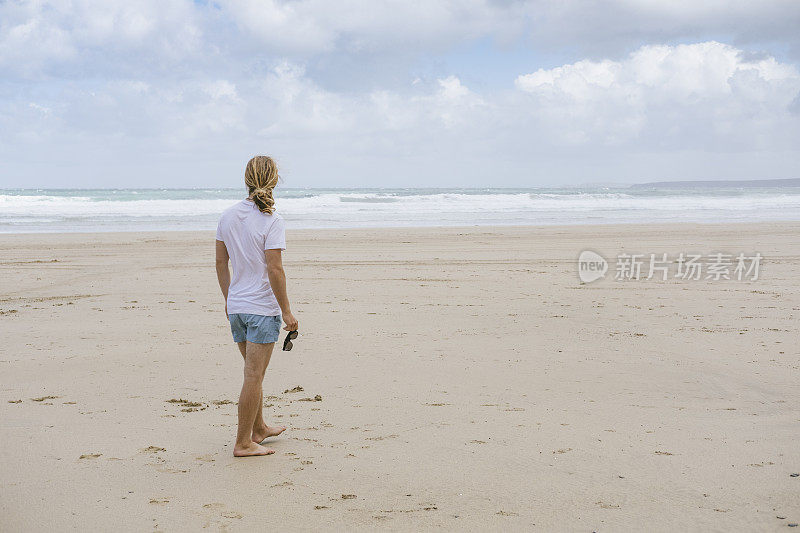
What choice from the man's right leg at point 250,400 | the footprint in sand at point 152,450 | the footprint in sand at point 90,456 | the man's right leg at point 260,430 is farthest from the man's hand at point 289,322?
the footprint in sand at point 90,456

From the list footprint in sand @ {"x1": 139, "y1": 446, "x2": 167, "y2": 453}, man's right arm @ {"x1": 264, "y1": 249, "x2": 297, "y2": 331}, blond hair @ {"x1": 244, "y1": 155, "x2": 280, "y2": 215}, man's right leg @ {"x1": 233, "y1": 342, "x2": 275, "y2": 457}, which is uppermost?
blond hair @ {"x1": 244, "y1": 155, "x2": 280, "y2": 215}

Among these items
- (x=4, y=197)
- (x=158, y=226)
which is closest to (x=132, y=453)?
(x=158, y=226)

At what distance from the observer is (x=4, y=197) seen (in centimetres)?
4559

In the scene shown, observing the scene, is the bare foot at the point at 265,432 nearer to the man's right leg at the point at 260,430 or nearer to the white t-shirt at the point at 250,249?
the man's right leg at the point at 260,430

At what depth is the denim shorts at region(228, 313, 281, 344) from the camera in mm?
3803

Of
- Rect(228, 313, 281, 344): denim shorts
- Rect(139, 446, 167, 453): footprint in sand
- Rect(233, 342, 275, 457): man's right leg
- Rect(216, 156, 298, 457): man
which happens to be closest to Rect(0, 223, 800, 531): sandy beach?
Rect(139, 446, 167, 453): footprint in sand

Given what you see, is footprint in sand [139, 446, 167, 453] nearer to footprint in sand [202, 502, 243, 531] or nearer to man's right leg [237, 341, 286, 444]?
man's right leg [237, 341, 286, 444]

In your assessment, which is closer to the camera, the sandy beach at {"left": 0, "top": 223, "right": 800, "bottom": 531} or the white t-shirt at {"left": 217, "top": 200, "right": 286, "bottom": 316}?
the sandy beach at {"left": 0, "top": 223, "right": 800, "bottom": 531}

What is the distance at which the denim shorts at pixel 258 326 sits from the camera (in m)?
3.80

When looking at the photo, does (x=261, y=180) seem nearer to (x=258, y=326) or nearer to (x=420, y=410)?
(x=258, y=326)

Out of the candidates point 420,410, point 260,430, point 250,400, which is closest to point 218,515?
point 250,400

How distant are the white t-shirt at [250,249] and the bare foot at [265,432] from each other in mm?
785

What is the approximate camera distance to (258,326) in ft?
12.5

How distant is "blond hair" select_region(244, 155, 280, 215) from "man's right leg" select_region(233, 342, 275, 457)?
0.80 meters
